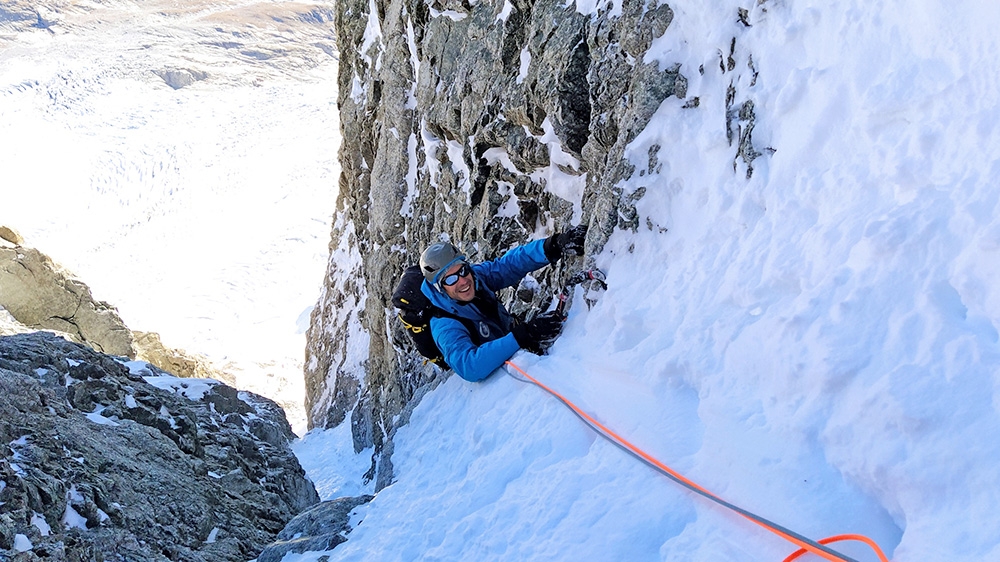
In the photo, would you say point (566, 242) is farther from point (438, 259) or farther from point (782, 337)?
point (782, 337)

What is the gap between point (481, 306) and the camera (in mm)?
6160

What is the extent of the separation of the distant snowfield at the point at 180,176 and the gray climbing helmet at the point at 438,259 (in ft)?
80.7

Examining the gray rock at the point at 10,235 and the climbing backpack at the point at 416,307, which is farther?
the gray rock at the point at 10,235

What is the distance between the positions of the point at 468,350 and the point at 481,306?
570mm

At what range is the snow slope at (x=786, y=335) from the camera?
2.56 meters

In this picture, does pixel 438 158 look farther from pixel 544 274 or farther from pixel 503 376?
pixel 503 376

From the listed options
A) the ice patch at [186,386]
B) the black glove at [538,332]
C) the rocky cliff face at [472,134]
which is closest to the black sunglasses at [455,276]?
the black glove at [538,332]

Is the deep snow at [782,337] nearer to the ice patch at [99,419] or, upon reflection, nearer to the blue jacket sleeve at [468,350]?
the blue jacket sleeve at [468,350]

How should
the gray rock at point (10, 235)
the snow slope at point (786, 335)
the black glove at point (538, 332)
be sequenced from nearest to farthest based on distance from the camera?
the snow slope at point (786, 335) < the black glove at point (538, 332) < the gray rock at point (10, 235)

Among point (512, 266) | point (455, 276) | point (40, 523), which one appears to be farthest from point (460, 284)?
point (40, 523)

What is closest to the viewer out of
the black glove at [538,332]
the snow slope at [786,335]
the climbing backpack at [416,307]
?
the snow slope at [786,335]

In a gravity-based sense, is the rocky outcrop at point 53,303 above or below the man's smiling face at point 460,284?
below

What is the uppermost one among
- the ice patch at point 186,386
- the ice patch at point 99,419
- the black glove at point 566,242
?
the black glove at point 566,242

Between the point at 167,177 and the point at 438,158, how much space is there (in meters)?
43.9
